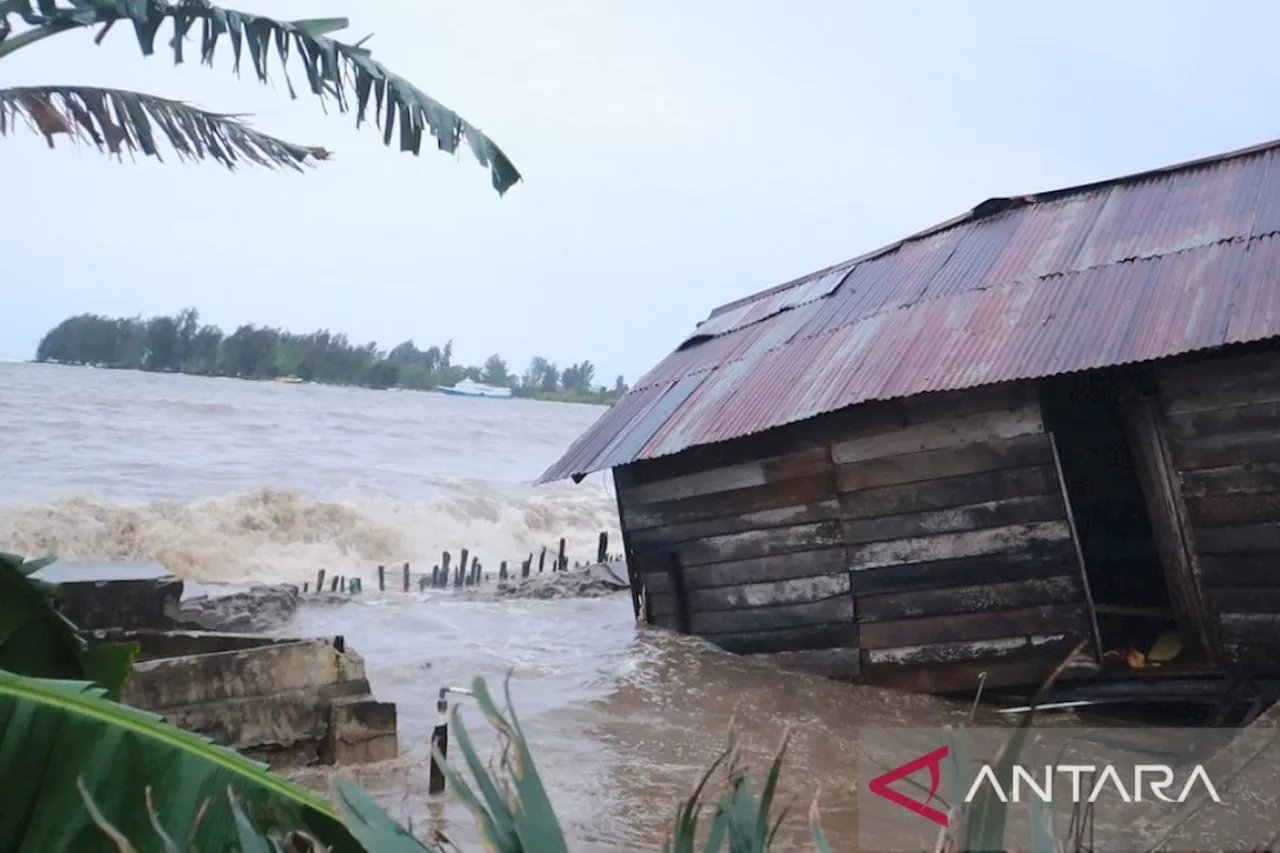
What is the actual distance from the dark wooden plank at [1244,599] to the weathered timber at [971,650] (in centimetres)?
90

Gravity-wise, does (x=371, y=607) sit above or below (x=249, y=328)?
below

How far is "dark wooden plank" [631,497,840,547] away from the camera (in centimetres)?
779

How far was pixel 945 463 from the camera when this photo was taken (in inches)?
282

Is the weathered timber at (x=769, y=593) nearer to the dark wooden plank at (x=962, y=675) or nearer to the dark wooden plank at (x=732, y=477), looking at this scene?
the dark wooden plank at (x=962, y=675)

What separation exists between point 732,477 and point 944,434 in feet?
6.40

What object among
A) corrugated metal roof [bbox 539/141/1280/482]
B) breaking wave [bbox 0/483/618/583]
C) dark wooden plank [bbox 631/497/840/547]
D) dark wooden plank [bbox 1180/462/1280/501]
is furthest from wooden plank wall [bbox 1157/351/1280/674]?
breaking wave [bbox 0/483/618/583]

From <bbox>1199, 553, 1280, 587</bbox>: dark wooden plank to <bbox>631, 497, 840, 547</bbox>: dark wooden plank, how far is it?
2.55 meters

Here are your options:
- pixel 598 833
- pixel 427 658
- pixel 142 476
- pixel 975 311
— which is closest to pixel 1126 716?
pixel 975 311

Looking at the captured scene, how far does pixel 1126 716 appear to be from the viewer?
6863 mm

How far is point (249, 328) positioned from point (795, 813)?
59408 mm

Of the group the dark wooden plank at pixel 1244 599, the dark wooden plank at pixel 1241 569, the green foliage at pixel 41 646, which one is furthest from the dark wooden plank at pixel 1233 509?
the green foliage at pixel 41 646

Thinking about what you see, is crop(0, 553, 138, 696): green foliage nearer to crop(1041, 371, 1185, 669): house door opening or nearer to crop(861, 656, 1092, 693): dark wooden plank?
crop(861, 656, 1092, 693): dark wooden plank

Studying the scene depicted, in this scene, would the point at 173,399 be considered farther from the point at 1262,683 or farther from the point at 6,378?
the point at 1262,683

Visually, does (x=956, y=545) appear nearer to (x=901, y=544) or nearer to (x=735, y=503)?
(x=901, y=544)
